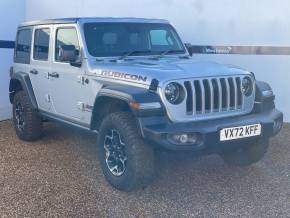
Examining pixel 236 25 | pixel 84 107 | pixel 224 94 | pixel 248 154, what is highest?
pixel 236 25

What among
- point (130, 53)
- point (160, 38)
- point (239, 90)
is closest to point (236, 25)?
point (160, 38)

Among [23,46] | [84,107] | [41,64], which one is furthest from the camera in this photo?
[23,46]

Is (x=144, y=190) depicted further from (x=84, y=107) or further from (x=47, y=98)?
(x=47, y=98)

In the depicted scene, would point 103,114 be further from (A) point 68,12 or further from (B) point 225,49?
(A) point 68,12

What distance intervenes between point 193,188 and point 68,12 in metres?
5.26

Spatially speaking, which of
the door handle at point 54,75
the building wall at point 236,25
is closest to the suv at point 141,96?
the door handle at point 54,75

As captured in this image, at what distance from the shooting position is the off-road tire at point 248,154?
4914mm

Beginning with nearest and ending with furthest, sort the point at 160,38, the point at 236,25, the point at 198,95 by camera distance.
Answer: the point at 198,95, the point at 160,38, the point at 236,25

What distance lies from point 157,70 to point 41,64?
2.22 m

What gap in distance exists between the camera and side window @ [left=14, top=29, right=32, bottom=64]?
6.37 metres

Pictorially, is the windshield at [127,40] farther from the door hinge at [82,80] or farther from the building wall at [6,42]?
the building wall at [6,42]

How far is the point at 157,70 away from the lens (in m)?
4.27

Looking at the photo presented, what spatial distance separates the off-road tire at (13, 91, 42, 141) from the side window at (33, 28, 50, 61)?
0.64m

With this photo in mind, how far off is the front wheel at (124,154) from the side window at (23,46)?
2381mm
